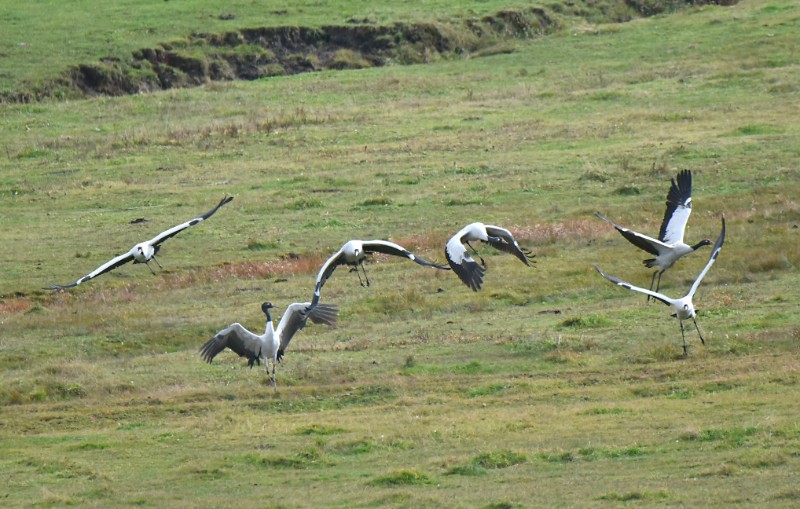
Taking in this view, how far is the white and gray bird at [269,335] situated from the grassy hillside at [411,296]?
1.33 meters

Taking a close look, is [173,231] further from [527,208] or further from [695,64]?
[695,64]

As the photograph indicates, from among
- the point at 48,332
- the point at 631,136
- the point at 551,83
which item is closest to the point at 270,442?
the point at 48,332

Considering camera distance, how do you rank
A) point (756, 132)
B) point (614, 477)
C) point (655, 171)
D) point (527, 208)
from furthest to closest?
point (756, 132) → point (655, 171) → point (527, 208) → point (614, 477)

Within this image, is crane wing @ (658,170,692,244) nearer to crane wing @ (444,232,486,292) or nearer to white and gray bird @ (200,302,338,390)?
crane wing @ (444,232,486,292)

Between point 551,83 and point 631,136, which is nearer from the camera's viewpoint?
point 631,136

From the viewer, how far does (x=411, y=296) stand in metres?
26.6

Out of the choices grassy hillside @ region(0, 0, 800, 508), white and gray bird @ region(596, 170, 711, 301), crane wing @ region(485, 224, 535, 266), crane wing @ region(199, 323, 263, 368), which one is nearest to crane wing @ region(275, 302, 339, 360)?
crane wing @ region(199, 323, 263, 368)

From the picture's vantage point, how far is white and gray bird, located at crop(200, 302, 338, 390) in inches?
691

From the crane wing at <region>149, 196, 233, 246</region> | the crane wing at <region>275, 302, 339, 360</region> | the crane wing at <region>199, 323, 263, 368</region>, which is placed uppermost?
the crane wing at <region>149, 196, 233, 246</region>

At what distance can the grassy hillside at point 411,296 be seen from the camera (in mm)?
17297

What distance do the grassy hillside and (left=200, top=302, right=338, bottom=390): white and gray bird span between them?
133 cm

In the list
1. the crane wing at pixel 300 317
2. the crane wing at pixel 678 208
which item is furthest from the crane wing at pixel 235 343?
the crane wing at pixel 678 208

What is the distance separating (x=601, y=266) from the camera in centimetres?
2830

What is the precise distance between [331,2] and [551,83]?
577 inches
